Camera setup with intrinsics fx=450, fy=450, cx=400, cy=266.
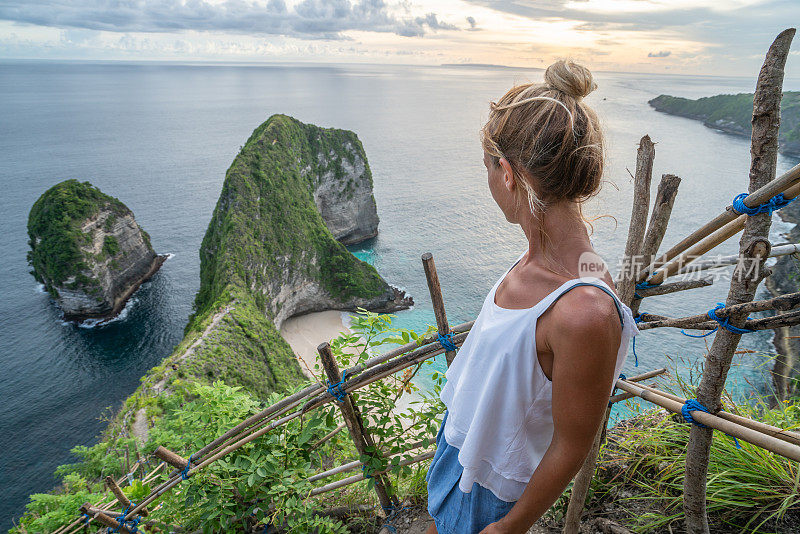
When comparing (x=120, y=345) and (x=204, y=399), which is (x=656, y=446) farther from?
(x=120, y=345)

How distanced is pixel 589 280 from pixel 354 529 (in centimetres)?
292

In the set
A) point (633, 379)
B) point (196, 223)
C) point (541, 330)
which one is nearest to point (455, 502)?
point (541, 330)

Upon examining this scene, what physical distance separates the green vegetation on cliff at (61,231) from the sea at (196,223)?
2.98 m

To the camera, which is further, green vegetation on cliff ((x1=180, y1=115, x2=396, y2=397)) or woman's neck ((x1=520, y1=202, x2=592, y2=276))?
green vegetation on cliff ((x1=180, y1=115, x2=396, y2=397))

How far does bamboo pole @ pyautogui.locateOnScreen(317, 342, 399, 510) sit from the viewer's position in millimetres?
2664

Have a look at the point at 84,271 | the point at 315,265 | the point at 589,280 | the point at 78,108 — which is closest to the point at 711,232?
the point at 589,280

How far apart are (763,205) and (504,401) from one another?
3.94 feet

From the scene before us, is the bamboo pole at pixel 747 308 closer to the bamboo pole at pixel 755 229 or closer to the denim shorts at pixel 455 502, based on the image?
the bamboo pole at pixel 755 229

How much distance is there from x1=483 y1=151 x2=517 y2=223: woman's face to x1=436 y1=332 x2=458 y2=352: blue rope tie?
4.21 ft

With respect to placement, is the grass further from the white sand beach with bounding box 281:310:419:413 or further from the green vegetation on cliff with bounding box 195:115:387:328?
the white sand beach with bounding box 281:310:419:413

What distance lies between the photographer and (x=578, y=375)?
42.6 inches

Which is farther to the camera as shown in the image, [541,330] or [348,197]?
[348,197]

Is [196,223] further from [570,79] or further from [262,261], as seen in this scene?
[570,79]

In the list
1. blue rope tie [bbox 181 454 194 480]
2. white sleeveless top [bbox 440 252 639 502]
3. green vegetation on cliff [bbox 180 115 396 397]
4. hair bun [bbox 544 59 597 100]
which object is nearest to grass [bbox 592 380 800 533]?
white sleeveless top [bbox 440 252 639 502]
